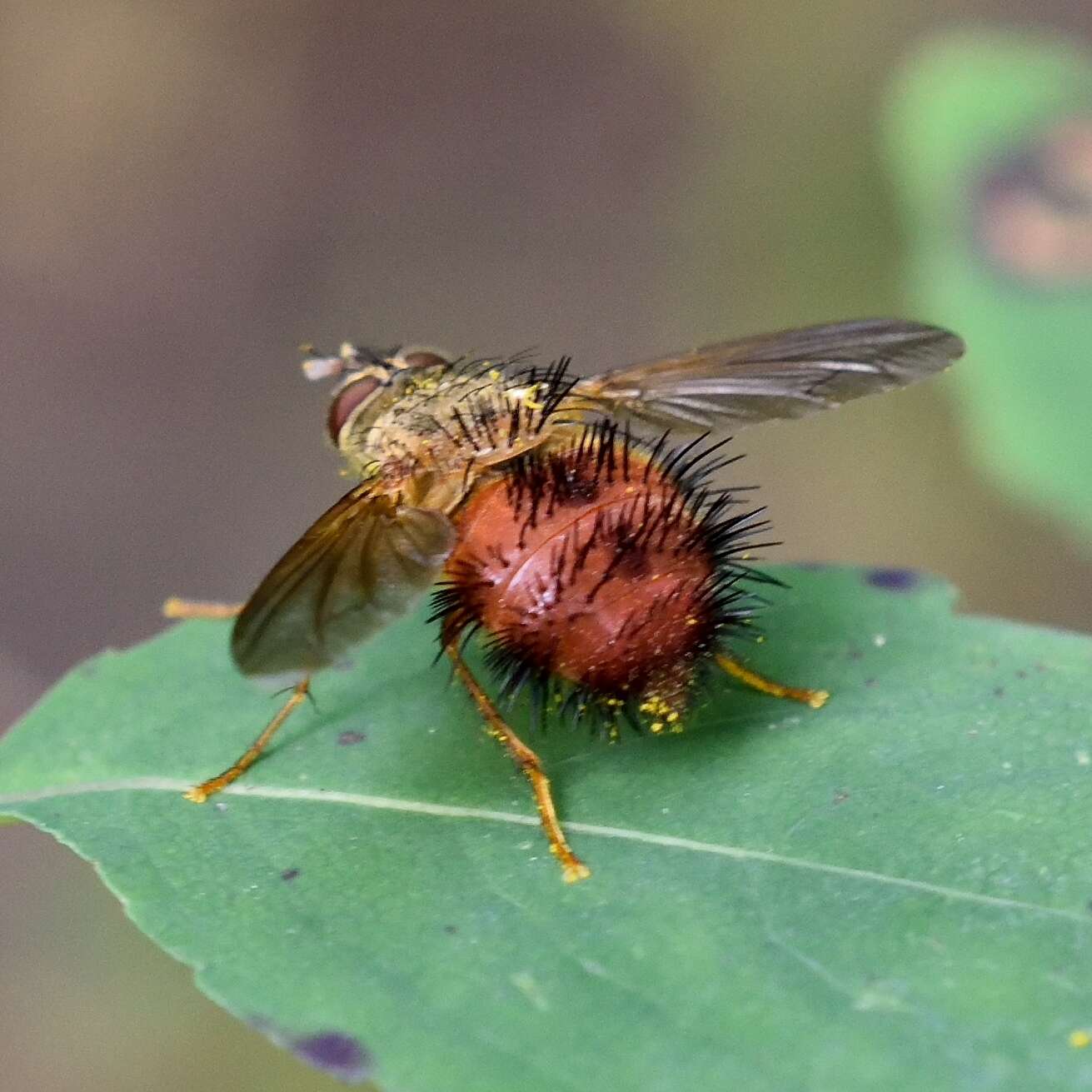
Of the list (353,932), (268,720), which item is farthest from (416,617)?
(353,932)

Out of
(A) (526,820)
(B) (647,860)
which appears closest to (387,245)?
(A) (526,820)

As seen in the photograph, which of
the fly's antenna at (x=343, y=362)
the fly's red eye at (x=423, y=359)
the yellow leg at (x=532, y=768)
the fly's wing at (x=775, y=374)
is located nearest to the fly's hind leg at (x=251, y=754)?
the yellow leg at (x=532, y=768)

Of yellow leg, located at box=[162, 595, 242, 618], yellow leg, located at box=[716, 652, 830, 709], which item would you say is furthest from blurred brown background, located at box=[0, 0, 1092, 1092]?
yellow leg, located at box=[716, 652, 830, 709]

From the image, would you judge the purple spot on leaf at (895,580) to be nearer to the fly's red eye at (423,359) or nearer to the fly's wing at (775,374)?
the fly's wing at (775,374)

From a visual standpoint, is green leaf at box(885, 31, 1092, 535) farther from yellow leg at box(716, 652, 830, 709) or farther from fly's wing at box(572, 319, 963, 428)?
yellow leg at box(716, 652, 830, 709)

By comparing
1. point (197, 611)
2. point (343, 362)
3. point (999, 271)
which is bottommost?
point (197, 611)

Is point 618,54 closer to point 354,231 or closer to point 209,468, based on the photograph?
point 354,231

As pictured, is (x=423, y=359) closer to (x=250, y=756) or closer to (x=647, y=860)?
(x=250, y=756)
